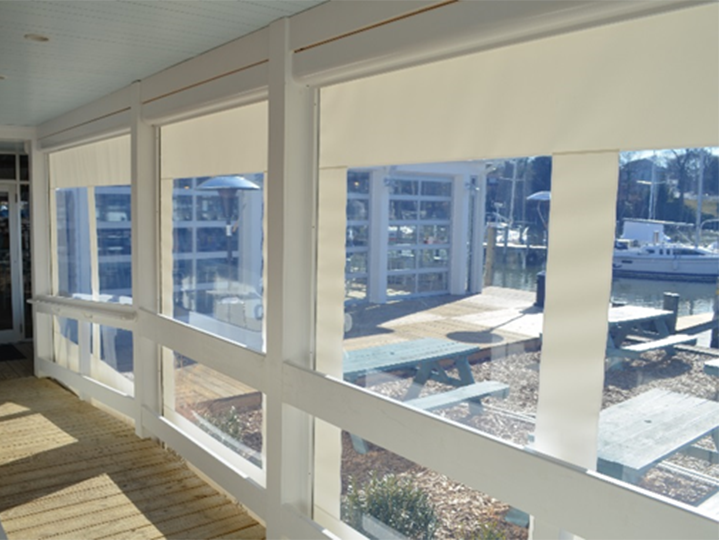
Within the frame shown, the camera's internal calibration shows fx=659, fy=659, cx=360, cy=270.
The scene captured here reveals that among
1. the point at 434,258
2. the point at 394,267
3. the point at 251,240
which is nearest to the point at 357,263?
the point at 394,267

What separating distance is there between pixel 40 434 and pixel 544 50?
4.86m

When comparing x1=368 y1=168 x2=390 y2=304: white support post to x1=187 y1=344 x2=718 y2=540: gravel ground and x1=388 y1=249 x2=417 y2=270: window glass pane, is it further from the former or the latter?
x1=187 y1=344 x2=718 y2=540: gravel ground

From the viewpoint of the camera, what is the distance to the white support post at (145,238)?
4730 mm

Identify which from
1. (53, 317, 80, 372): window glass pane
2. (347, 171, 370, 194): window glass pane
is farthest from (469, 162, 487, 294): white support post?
(53, 317, 80, 372): window glass pane

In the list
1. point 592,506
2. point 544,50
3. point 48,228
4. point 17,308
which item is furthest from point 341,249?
point 17,308

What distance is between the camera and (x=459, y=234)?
2.58 meters

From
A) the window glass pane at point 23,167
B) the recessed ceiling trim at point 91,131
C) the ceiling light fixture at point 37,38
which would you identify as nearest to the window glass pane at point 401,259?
the ceiling light fixture at point 37,38

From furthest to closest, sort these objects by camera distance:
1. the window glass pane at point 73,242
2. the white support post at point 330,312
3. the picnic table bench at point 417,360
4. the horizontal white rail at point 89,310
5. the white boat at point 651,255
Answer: the window glass pane at point 73,242, the horizontal white rail at point 89,310, the white support post at point 330,312, the picnic table bench at point 417,360, the white boat at point 651,255

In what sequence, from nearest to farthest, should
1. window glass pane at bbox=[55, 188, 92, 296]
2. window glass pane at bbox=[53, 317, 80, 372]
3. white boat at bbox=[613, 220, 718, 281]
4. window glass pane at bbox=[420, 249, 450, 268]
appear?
white boat at bbox=[613, 220, 718, 281] → window glass pane at bbox=[420, 249, 450, 268] → window glass pane at bbox=[55, 188, 92, 296] → window glass pane at bbox=[53, 317, 80, 372]

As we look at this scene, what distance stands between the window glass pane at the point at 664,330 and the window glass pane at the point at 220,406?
7.35ft

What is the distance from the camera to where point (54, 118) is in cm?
630

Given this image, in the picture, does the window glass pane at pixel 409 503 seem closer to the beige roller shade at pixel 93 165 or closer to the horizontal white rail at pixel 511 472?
the horizontal white rail at pixel 511 472

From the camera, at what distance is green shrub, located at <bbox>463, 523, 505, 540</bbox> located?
8.11 ft

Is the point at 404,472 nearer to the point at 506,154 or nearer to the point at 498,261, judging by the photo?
the point at 498,261
